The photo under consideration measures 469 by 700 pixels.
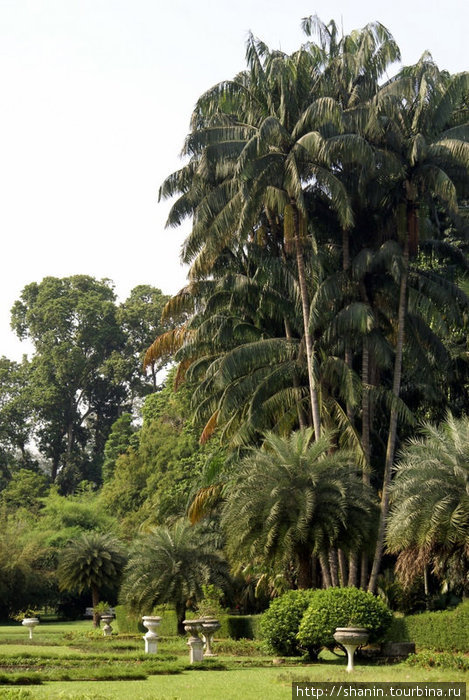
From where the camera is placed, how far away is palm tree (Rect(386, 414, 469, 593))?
2156 cm

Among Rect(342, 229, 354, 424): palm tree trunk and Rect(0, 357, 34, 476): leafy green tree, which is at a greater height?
Rect(0, 357, 34, 476): leafy green tree

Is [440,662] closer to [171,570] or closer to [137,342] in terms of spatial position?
[171,570]

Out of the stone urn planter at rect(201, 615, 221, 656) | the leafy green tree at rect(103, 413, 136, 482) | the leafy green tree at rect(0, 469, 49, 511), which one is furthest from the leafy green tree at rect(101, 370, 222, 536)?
the stone urn planter at rect(201, 615, 221, 656)

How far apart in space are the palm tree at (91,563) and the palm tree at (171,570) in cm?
645

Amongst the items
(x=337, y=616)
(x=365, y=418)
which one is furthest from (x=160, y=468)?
(x=337, y=616)

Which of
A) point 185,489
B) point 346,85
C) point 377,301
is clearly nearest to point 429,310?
point 377,301

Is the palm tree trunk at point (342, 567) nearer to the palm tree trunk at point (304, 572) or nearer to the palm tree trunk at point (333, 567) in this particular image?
the palm tree trunk at point (333, 567)

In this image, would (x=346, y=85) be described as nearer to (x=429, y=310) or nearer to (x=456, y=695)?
(x=429, y=310)

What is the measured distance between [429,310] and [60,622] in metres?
30.6

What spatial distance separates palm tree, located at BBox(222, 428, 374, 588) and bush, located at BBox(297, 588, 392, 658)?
175 centimetres

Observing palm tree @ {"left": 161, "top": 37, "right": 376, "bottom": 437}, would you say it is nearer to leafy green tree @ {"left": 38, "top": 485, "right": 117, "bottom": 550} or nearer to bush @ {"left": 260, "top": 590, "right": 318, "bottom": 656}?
bush @ {"left": 260, "top": 590, "right": 318, "bottom": 656}

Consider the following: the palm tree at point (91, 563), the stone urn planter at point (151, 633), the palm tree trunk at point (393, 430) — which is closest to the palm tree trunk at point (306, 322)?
the palm tree trunk at point (393, 430)

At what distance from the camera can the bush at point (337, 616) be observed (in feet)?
66.6

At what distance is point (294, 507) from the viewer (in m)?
22.5
